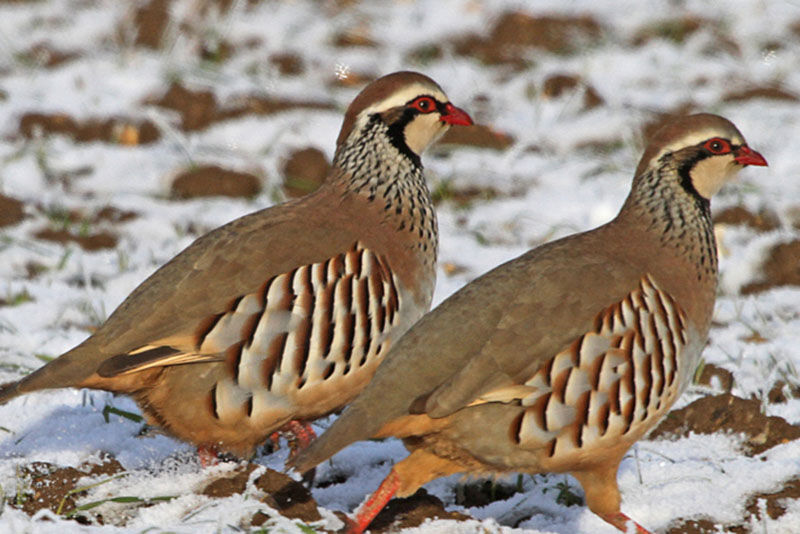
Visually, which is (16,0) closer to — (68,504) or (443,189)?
(443,189)

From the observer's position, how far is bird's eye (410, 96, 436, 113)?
181 inches

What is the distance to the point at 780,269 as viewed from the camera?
19.2 ft

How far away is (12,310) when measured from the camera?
5.41 meters

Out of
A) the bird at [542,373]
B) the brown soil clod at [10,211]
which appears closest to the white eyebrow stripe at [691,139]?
the bird at [542,373]

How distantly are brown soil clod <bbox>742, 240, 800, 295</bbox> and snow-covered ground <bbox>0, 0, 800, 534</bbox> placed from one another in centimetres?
5

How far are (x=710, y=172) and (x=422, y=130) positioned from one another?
3.43 feet

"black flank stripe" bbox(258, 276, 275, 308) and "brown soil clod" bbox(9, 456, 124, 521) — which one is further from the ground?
"black flank stripe" bbox(258, 276, 275, 308)

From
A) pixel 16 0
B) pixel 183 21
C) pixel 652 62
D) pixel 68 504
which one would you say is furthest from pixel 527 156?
pixel 16 0

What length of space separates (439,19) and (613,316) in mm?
6695

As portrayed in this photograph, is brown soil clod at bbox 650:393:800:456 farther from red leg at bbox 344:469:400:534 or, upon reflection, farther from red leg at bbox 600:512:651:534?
red leg at bbox 344:469:400:534

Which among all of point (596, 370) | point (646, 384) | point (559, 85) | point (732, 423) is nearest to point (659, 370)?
point (646, 384)

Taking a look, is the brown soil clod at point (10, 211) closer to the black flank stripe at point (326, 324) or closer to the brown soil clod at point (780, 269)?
the black flank stripe at point (326, 324)

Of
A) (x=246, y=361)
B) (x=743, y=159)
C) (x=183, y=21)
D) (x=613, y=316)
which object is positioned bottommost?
(x=246, y=361)

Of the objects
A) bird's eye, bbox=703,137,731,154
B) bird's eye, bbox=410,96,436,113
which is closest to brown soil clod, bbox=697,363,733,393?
bird's eye, bbox=703,137,731,154
